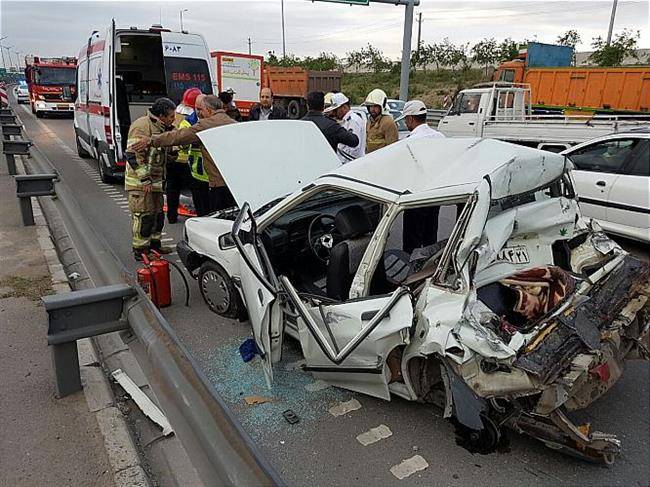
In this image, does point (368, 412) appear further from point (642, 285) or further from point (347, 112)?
point (347, 112)

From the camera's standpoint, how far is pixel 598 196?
5.98 meters

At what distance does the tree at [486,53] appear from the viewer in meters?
32.1

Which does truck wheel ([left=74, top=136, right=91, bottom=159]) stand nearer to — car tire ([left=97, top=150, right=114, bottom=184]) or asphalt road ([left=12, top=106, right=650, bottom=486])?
car tire ([left=97, top=150, right=114, bottom=184])

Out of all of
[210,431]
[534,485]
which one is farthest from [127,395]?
[534,485]

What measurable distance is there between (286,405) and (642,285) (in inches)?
90.0

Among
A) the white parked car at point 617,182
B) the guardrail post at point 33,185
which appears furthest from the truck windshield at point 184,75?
the white parked car at point 617,182

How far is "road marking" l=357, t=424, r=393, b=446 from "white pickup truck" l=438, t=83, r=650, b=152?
7.41 m

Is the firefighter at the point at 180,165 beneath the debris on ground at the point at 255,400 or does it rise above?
above

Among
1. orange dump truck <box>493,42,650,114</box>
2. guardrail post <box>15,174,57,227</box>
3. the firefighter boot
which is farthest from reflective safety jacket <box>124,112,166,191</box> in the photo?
orange dump truck <box>493,42,650,114</box>

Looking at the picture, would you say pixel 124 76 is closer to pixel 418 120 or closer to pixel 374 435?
pixel 418 120

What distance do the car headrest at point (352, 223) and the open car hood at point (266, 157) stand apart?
762 millimetres

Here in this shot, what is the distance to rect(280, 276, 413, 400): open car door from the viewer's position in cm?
267

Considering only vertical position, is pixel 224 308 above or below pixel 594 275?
below

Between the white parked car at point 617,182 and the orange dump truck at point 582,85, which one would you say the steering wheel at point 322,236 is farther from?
the orange dump truck at point 582,85
